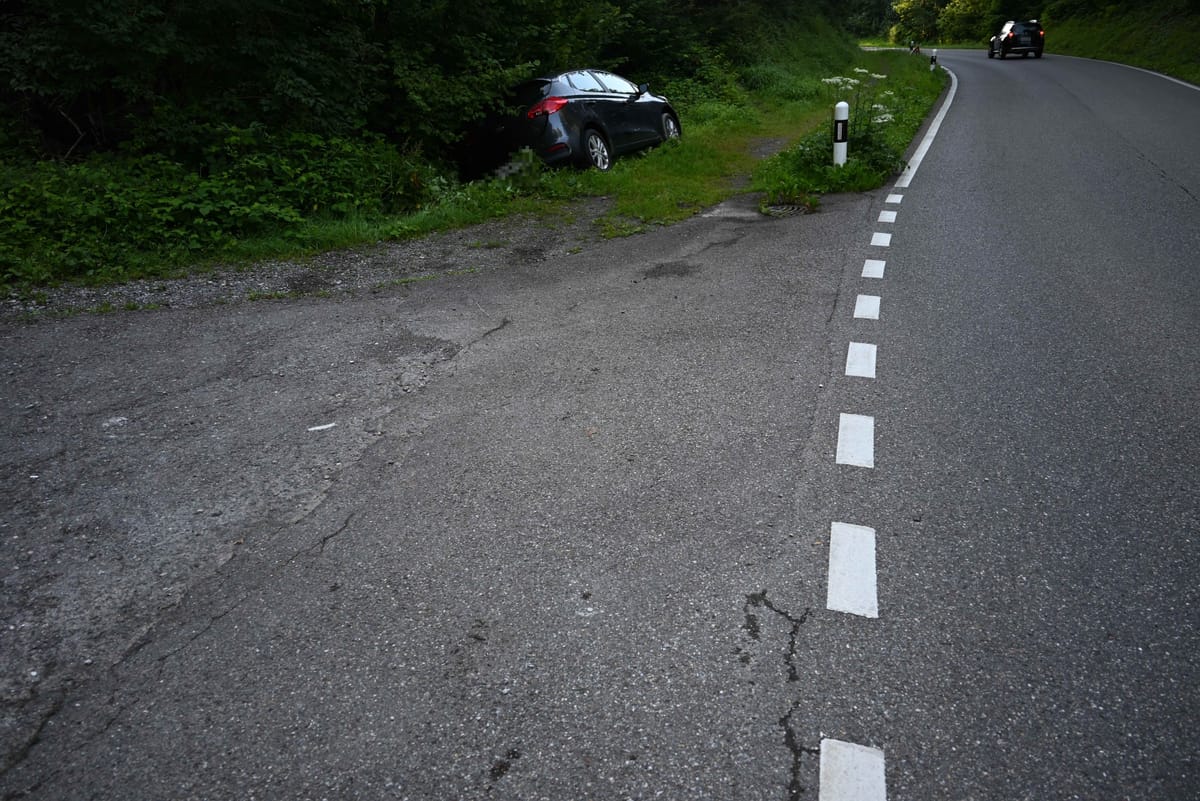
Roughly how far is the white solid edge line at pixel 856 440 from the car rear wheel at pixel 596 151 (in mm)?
7985

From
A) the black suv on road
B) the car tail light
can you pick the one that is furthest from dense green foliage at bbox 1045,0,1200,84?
the car tail light

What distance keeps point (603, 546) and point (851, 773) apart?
4.52ft

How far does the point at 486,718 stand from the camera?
103 inches

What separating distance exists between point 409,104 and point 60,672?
9983 mm

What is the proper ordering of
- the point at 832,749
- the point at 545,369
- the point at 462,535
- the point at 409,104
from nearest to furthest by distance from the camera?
the point at 832,749 < the point at 462,535 < the point at 545,369 < the point at 409,104

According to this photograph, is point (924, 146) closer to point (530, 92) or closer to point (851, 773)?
point (530, 92)

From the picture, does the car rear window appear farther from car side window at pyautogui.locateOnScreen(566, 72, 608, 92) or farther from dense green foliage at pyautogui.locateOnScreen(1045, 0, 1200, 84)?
dense green foliage at pyautogui.locateOnScreen(1045, 0, 1200, 84)

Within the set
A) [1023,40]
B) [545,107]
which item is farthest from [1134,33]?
[545,107]

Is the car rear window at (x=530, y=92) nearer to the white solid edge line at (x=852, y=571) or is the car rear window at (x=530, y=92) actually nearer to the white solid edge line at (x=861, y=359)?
the white solid edge line at (x=861, y=359)

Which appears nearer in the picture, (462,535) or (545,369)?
(462,535)

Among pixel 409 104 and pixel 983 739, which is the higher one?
pixel 409 104

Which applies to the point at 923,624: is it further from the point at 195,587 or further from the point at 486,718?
the point at 195,587

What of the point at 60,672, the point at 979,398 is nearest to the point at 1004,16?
the point at 979,398

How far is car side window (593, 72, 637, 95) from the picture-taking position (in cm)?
1266
